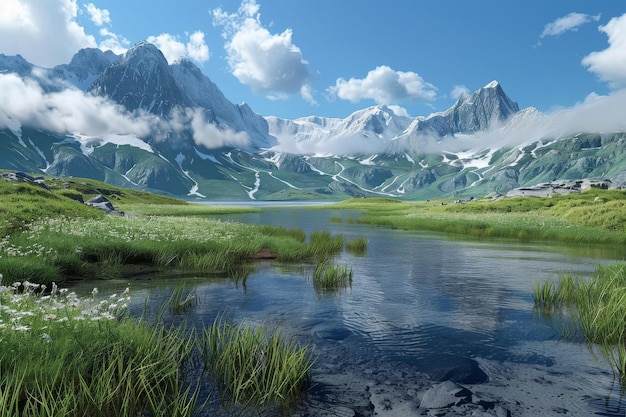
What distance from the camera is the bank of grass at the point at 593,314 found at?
38.0 ft

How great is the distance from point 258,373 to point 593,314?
10974 mm

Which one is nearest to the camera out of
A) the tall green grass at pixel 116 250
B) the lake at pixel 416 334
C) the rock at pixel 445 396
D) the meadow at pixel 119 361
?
the meadow at pixel 119 361

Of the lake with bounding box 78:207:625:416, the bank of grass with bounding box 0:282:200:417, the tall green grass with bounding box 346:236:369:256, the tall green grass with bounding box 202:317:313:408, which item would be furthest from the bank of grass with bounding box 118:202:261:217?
the tall green grass with bounding box 202:317:313:408

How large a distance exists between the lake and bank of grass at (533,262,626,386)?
540 millimetres

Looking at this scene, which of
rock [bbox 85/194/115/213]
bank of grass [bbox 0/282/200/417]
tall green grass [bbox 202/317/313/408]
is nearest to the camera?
bank of grass [bbox 0/282/200/417]

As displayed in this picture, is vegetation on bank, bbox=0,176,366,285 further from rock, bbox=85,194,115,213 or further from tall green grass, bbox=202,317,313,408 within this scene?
rock, bbox=85,194,115,213

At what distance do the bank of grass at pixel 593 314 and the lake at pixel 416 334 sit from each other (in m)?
0.54

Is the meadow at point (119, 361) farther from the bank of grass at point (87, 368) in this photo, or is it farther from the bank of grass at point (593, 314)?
the bank of grass at point (593, 314)

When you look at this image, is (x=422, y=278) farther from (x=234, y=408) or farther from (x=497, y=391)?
(x=234, y=408)

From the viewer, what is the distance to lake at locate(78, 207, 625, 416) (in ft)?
29.3

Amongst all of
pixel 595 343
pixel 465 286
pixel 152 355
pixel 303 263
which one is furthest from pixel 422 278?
pixel 152 355

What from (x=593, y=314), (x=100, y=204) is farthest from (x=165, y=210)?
(x=593, y=314)

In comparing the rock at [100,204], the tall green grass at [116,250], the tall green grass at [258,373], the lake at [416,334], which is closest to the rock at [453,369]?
the lake at [416,334]

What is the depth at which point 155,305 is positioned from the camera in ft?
50.5
